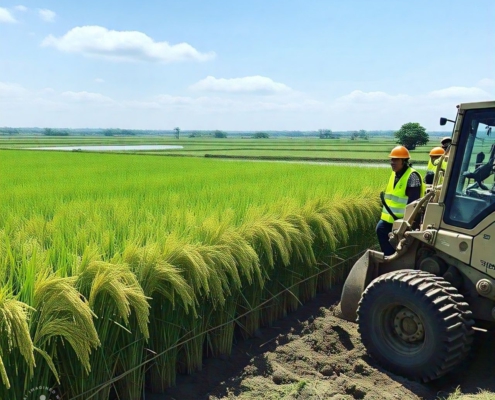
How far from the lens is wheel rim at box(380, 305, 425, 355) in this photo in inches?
171

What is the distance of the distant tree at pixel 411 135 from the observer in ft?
173

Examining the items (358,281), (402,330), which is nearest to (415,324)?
(402,330)

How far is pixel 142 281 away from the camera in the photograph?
11.3 ft

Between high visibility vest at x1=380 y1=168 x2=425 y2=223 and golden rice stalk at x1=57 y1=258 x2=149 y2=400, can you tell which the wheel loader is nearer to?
high visibility vest at x1=380 y1=168 x2=425 y2=223

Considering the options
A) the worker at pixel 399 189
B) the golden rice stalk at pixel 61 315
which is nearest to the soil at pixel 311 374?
the golden rice stalk at pixel 61 315

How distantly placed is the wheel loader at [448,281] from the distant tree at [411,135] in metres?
50.3

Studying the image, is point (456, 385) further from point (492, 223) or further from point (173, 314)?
point (173, 314)

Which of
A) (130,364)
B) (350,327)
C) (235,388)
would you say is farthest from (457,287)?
(130,364)

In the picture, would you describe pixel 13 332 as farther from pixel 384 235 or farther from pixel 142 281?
pixel 384 235

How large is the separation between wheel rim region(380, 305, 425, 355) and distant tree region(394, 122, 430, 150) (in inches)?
1985

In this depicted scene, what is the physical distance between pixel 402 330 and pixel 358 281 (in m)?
0.75

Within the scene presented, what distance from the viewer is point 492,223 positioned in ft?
13.3

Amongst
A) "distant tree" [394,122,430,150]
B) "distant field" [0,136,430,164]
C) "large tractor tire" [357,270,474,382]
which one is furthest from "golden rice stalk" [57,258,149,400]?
"distant tree" [394,122,430,150]

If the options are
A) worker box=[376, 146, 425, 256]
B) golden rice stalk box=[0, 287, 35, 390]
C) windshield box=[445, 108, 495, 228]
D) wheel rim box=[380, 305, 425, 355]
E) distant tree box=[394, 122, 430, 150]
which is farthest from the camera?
distant tree box=[394, 122, 430, 150]
